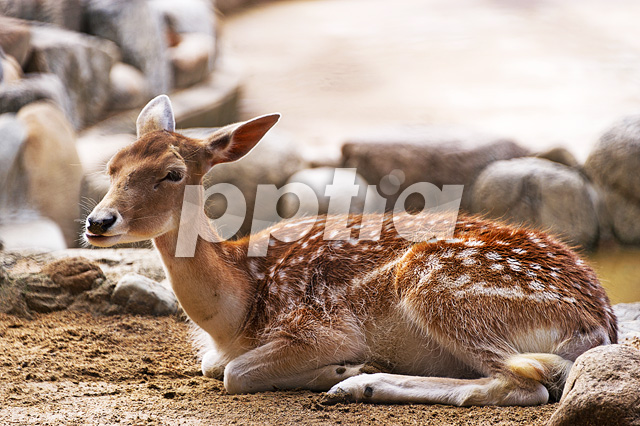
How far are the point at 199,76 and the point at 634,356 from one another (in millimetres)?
7221

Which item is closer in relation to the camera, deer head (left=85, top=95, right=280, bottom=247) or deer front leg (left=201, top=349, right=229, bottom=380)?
deer head (left=85, top=95, right=280, bottom=247)

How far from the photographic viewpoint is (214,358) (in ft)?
11.3

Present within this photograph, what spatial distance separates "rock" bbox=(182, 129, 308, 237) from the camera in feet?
20.2

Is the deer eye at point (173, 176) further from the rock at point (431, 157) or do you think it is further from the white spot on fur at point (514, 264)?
the rock at point (431, 157)

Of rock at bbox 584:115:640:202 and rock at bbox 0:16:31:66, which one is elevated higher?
rock at bbox 0:16:31:66

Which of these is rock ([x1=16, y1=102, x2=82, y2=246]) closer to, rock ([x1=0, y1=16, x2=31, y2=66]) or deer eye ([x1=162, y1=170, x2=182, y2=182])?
rock ([x1=0, y1=16, x2=31, y2=66])

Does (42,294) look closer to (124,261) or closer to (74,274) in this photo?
(74,274)

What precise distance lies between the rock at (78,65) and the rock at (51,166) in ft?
3.17

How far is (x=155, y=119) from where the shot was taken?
356 centimetres

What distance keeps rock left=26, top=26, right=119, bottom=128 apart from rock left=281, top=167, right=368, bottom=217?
2246mm

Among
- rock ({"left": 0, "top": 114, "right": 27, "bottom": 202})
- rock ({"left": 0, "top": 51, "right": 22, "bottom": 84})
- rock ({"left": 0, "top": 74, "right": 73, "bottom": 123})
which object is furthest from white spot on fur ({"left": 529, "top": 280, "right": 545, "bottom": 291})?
rock ({"left": 0, "top": 51, "right": 22, "bottom": 84})

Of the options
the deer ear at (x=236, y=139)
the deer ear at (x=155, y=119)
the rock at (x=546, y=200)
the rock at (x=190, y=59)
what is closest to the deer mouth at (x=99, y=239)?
the deer ear at (x=236, y=139)

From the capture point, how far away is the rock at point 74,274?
411 centimetres

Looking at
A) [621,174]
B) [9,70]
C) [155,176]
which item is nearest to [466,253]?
[155,176]
